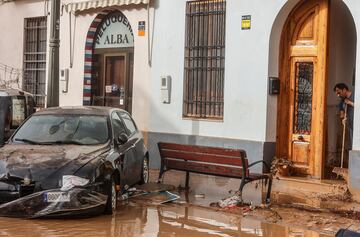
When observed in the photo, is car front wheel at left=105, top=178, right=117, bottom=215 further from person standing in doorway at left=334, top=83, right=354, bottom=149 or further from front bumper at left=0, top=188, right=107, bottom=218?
person standing in doorway at left=334, top=83, right=354, bottom=149

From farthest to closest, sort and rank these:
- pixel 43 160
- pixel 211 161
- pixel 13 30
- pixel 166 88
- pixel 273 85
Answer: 1. pixel 13 30
2. pixel 166 88
3. pixel 273 85
4. pixel 211 161
5. pixel 43 160

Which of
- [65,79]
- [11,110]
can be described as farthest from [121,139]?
[65,79]

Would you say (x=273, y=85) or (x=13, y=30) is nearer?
(x=273, y=85)

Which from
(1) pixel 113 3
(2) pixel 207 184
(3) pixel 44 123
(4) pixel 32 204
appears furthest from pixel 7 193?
(1) pixel 113 3

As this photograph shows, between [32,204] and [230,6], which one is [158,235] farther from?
[230,6]

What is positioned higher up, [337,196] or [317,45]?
[317,45]

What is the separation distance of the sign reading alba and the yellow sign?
3568 millimetres

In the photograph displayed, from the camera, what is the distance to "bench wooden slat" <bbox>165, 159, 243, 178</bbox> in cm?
959

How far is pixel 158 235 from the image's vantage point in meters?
7.54

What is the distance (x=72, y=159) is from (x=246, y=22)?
5590 mm

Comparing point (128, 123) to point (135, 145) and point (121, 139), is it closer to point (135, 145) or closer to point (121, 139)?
point (135, 145)

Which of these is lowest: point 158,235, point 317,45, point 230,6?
point 158,235

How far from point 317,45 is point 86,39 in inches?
254

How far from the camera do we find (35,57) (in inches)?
698
